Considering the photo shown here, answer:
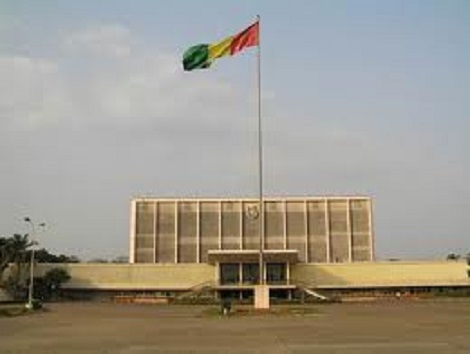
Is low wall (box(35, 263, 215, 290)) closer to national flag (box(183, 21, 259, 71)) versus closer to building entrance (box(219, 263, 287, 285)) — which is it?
building entrance (box(219, 263, 287, 285))

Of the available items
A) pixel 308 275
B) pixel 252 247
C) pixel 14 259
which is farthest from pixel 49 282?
pixel 308 275

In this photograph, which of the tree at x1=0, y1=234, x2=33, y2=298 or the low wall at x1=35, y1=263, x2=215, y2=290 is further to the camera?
the low wall at x1=35, y1=263, x2=215, y2=290

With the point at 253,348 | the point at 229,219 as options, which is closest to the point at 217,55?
the point at 253,348

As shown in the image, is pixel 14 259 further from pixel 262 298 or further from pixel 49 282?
pixel 262 298

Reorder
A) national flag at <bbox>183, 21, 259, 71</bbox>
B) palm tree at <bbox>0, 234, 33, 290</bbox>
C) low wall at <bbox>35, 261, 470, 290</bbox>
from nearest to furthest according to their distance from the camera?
1. national flag at <bbox>183, 21, 259, 71</bbox>
2. palm tree at <bbox>0, 234, 33, 290</bbox>
3. low wall at <bbox>35, 261, 470, 290</bbox>

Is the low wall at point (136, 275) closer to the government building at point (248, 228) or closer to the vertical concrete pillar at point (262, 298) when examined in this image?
the government building at point (248, 228)

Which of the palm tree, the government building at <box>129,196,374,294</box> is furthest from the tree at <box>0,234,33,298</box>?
the government building at <box>129,196,374,294</box>

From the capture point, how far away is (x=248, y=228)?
117000 mm

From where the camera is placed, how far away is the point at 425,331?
2492 centimetres

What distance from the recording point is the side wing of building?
115438 millimetres

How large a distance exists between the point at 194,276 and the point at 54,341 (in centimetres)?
8130

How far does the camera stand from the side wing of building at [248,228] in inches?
4545

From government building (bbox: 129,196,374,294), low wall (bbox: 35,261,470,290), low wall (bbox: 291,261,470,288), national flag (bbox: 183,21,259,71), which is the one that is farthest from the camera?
government building (bbox: 129,196,374,294)

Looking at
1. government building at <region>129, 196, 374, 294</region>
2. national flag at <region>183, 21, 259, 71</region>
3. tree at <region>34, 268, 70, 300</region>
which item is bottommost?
tree at <region>34, 268, 70, 300</region>
